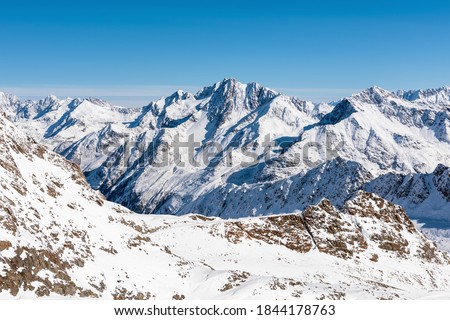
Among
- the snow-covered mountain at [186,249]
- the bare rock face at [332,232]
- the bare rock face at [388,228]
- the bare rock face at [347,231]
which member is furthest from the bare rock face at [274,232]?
the bare rock face at [388,228]

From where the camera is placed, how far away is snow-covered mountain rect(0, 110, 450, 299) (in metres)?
36.2

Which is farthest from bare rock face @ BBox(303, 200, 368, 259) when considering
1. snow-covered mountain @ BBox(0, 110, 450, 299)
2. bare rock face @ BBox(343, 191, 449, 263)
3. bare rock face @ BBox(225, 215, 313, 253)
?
bare rock face @ BBox(343, 191, 449, 263)

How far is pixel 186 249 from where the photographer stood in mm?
66312

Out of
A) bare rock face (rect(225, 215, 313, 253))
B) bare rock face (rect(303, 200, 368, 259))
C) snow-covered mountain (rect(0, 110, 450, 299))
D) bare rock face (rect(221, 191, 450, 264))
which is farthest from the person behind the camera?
bare rock face (rect(303, 200, 368, 259))

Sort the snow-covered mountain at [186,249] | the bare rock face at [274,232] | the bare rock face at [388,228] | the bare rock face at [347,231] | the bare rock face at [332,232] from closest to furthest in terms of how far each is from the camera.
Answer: the snow-covered mountain at [186,249]
the bare rock face at [274,232]
the bare rock face at [347,231]
the bare rock face at [332,232]
the bare rock face at [388,228]

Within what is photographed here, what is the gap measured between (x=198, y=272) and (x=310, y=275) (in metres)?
19.4

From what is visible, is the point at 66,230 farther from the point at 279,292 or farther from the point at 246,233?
the point at 246,233

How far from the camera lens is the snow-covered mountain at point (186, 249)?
119 ft

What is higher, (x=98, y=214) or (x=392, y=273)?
(x=98, y=214)

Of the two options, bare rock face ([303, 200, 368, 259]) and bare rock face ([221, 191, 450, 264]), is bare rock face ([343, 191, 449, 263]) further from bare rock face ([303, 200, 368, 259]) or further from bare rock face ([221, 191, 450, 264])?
bare rock face ([303, 200, 368, 259])

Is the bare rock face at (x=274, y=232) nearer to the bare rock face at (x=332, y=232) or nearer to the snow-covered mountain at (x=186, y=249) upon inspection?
the snow-covered mountain at (x=186, y=249)

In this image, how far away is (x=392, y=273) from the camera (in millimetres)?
74438

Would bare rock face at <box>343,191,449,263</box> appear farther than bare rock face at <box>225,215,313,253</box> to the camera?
Yes

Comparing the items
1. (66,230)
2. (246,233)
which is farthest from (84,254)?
(246,233)
